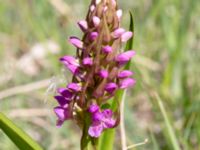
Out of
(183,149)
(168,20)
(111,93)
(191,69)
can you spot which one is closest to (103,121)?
(111,93)

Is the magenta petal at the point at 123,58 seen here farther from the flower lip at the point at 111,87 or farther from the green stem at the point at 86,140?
the green stem at the point at 86,140

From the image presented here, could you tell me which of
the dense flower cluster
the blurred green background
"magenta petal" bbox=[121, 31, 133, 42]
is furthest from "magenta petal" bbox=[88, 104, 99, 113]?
the blurred green background

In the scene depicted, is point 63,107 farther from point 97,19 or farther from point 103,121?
point 97,19

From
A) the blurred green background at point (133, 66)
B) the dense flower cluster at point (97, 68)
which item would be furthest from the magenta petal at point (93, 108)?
the blurred green background at point (133, 66)

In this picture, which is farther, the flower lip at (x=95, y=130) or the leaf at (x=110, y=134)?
the leaf at (x=110, y=134)

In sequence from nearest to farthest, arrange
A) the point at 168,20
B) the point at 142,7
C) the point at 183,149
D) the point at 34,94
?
1. the point at 183,149
2. the point at 34,94
3. the point at 168,20
4. the point at 142,7

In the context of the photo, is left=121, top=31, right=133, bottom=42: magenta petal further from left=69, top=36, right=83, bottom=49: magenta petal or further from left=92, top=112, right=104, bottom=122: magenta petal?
left=92, top=112, right=104, bottom=122: magenta petal

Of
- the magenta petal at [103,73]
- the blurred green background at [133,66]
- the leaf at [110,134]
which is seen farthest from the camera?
the blurred green background at [133,66]

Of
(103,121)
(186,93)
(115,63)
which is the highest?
(115,63)
